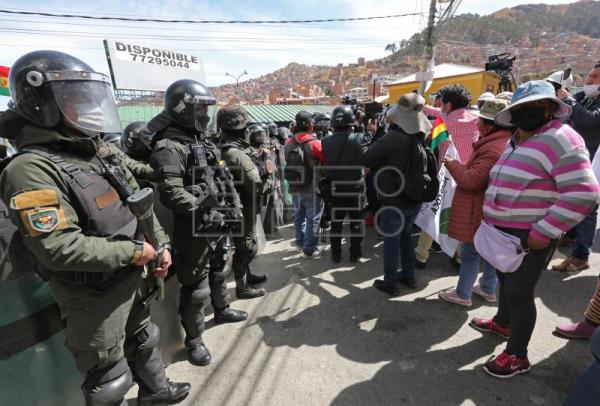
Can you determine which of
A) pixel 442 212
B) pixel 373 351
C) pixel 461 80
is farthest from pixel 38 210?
pixel 461 80

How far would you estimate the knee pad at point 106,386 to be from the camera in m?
1.62

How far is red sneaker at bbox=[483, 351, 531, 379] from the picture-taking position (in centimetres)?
227

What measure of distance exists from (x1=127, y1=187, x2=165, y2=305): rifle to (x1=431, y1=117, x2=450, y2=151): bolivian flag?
3.04 metres

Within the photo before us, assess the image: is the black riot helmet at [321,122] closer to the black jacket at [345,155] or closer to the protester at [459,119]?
the black jacket at [345,155]

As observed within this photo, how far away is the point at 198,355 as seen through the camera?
102 inches

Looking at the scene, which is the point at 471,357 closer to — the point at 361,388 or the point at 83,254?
the point at 361,388

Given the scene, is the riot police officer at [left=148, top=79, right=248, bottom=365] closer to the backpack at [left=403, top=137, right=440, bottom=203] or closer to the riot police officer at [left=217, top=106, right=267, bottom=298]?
the riot police officer at [left=217, top=106, right=267, bottom=298]

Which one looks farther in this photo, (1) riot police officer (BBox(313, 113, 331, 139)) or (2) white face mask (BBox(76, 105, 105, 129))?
(1) riot police officer (BBox(313, 113, 331, 139))

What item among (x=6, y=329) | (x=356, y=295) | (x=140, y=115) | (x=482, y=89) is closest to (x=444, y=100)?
(x=356, y=295)

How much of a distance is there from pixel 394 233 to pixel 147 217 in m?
2.43

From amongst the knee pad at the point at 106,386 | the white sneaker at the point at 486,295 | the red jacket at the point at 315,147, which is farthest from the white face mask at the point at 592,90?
the knee pad at the point at 106,386

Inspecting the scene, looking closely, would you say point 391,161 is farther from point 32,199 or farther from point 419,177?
point 32,199

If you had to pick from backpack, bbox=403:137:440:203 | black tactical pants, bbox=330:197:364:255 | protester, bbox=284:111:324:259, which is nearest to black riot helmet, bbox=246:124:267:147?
protester, bbox=284:111:324:259

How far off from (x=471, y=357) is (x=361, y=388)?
0.97 metres
